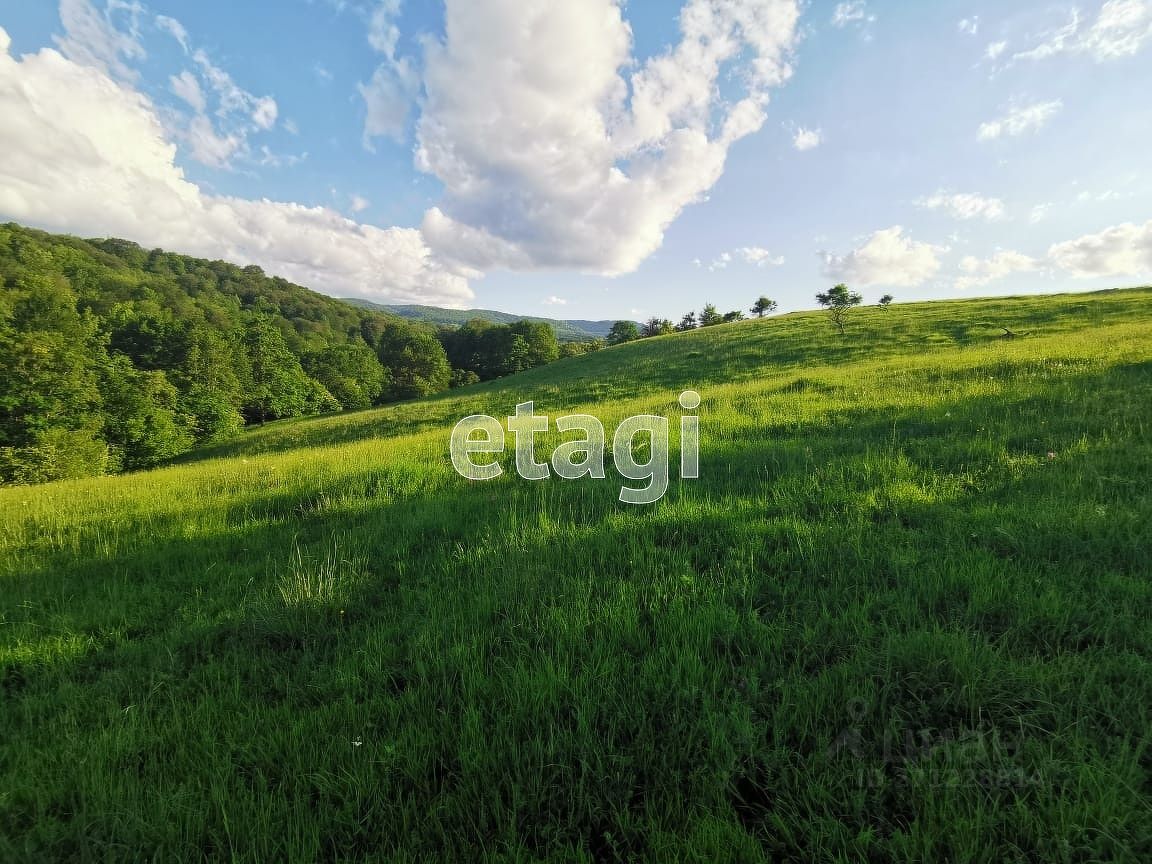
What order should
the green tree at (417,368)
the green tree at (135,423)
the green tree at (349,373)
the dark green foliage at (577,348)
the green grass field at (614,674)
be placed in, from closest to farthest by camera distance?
the green grass field at (614,674) → the green tree at (135,423) → the green tree at (349,373) → the green tree at (417,368) → the dark green foliage at (577,348)

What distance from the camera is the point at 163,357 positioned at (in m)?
46.1

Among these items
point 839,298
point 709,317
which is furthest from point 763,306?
point 839,298

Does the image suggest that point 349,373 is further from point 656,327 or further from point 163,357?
point 656,327

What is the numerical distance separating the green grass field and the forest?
30177 millimetres

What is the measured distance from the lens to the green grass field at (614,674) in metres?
1.58

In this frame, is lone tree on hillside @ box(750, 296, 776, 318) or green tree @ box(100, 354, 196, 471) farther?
lone tree on hillside @ box(750, 296, 776, 318)

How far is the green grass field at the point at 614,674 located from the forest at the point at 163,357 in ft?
99.0

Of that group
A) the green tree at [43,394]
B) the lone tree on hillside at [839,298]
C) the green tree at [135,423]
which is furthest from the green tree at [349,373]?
the lone tree on hillside at [839,298]

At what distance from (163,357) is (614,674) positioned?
209ft

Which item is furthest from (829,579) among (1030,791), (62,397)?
(62,397)

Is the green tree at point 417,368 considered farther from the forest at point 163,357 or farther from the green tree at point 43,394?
the green tree at point 43,394

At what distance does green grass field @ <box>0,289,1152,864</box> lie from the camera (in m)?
1.58

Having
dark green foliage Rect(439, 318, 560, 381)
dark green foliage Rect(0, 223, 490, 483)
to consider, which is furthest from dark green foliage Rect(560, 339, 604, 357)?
dark green foliage Rect(0, 223, 490, 483)

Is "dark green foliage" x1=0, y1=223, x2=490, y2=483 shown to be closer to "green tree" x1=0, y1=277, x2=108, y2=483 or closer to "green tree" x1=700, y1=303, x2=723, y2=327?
"green tree" x1=0, y1=277, x2=108, y2=483
